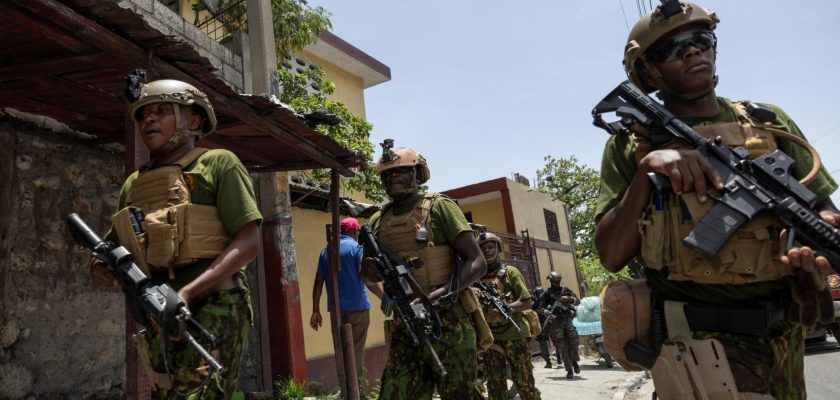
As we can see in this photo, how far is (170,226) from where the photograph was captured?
2158mm

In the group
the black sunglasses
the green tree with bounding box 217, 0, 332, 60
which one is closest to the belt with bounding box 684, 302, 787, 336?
the black sunglasses

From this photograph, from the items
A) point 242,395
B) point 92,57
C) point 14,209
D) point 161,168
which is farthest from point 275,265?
point 161,168

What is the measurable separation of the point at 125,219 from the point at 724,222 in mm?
2090

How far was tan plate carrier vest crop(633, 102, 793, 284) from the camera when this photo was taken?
1.69m

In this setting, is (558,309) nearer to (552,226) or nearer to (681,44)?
(681,44)

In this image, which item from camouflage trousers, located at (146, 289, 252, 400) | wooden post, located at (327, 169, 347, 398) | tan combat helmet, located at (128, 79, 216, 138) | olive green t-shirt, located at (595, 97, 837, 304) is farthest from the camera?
wooden post, located at (327, 169, 347, 398)

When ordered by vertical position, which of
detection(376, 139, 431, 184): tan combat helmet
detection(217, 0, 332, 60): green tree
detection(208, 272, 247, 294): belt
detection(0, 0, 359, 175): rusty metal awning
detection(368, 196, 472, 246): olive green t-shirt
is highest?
detection(217, 0, 332, 60): green tree

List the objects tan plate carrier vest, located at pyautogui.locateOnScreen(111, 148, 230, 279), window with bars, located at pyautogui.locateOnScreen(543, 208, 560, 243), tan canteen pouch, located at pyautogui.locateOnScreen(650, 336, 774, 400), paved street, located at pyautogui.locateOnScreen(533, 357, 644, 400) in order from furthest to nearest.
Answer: window with bars, located at pyautogui.locateOnScreen(543, 208, 560, 243)
paved street, located at pyautogui.locateOnScreen(533, 357, 644, 400)
tan plate carrier vest, located at pyautogui.locateOnScreen(111, 148, 230, 279)
tan canteen pouch, located at pyautogui.locateOnScreen(650, 336, 774, 400)

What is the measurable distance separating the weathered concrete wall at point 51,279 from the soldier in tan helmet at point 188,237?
2.62m

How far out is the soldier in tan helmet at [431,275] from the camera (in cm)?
321

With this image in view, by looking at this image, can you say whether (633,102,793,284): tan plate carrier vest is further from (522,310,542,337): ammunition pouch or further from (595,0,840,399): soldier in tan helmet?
(522,310,542,337): ammunition pouch

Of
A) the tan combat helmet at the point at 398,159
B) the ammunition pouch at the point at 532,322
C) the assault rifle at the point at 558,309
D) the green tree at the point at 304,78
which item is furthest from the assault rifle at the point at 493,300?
the assault rifle at the point at 558,309

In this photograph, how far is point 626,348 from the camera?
184 cm

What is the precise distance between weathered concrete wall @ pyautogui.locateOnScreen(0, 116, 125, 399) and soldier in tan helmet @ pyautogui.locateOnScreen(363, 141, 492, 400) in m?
2.70
